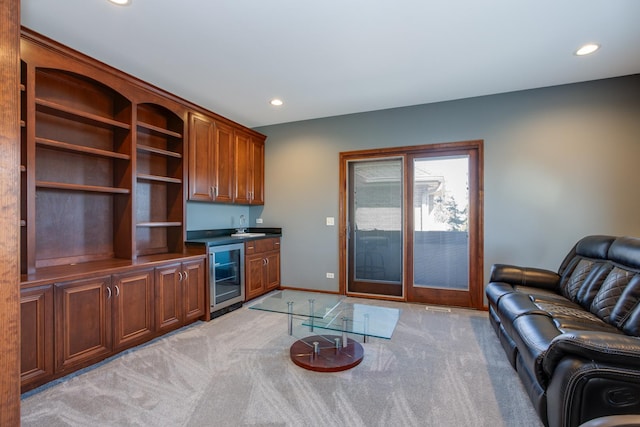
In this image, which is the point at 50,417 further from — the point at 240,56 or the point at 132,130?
the point at 240,56

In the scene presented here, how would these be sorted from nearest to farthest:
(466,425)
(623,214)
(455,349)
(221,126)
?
(466,425)
(455,349)
(623,214)
(221,126)

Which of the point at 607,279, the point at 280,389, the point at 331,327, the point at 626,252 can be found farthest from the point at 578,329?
the point at 280,389

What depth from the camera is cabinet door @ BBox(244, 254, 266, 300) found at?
4.07 m

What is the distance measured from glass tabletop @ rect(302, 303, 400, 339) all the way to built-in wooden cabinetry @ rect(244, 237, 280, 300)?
1.66m

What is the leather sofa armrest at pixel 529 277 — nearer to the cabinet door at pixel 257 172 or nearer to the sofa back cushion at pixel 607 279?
the sofa back cushion at pixel 607 279

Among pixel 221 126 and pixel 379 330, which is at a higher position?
pixel 221 126

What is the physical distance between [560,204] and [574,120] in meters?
0.99

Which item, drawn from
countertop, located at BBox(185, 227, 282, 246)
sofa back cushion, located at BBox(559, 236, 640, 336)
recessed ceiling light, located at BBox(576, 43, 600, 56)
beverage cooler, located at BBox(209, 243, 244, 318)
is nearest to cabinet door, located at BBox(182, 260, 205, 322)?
beverage cooler, located at BBox(209, 243, 244, 318)

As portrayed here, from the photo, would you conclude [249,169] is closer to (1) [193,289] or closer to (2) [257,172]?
(2) [257,172]

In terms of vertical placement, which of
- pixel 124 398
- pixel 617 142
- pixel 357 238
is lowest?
pixel 124 398

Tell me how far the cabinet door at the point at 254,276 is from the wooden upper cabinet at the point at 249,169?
2.99ft

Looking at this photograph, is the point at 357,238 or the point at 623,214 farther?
the point at 357,238

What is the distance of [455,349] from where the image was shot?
8.85 feet

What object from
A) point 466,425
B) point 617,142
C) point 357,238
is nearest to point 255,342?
point 466,425
